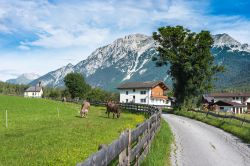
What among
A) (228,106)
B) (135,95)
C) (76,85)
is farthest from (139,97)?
(228,106)

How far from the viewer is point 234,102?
132 m

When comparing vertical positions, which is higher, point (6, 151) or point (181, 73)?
point (181, 73)

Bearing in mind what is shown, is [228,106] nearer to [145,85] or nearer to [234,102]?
[234,102]

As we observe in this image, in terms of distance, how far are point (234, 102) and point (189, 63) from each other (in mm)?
76484

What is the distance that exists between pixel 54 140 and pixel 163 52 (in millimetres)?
52828

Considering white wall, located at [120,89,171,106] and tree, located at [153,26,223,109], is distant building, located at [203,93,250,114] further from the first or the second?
tree, located at [153,26,223,109]

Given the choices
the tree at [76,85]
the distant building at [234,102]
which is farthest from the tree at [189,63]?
the distant building at [234,102]

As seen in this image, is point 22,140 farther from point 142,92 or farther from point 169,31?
point 142,92

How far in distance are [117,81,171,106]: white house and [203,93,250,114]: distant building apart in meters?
26.5

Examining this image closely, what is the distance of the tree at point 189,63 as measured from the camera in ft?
208

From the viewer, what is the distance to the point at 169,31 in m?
67.0

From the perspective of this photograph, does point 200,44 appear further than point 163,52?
No

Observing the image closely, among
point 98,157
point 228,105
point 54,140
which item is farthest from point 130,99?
point 98,157

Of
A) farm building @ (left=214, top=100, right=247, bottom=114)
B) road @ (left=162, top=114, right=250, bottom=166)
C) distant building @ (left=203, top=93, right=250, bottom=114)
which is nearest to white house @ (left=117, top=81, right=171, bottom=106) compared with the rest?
farm building @ (left=214, top=100, right=247, bottom=114)
